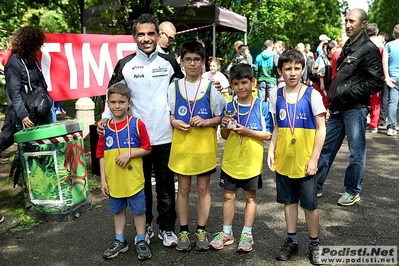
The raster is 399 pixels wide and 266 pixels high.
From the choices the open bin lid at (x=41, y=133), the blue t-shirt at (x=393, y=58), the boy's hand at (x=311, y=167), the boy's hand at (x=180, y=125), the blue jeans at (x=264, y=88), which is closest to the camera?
the boy's hand at (x=311, y=167)

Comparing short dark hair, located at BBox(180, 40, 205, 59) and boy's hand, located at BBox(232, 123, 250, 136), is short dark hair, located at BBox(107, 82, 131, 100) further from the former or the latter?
boy's hand, located at BBox(232, 123, 250, 136)

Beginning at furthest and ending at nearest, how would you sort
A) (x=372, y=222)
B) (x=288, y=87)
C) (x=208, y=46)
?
(x=208, y=46)
(x=372, y=222)
(x=288, y=87)

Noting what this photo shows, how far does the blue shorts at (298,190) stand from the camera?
3732mm

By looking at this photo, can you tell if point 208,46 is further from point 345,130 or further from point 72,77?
point 345,130

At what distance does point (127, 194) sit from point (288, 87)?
1.63 meters

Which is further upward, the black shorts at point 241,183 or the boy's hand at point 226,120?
the boy's hand at point 226,120

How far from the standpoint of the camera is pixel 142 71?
3.97m

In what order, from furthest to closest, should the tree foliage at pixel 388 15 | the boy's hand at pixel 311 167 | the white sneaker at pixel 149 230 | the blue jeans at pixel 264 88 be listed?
the tree foliage at pixel 388 15 → the blue jeans at pixel 264 88 → the white sneaker at pixel 149 230 → the boy's hand at pixel 311 167

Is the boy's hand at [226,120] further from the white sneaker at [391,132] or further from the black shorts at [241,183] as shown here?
the white sneaker at [391,132]

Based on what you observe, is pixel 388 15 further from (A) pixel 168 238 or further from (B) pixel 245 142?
(A) pixel 168 238

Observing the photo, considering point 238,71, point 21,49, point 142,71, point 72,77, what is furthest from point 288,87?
point 72,77

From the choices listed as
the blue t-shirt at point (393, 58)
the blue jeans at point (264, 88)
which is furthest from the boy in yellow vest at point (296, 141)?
the blue jeans at point (264, 88)

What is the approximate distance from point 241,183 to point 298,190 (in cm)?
49

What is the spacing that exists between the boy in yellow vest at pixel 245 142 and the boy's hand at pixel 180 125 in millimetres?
315
